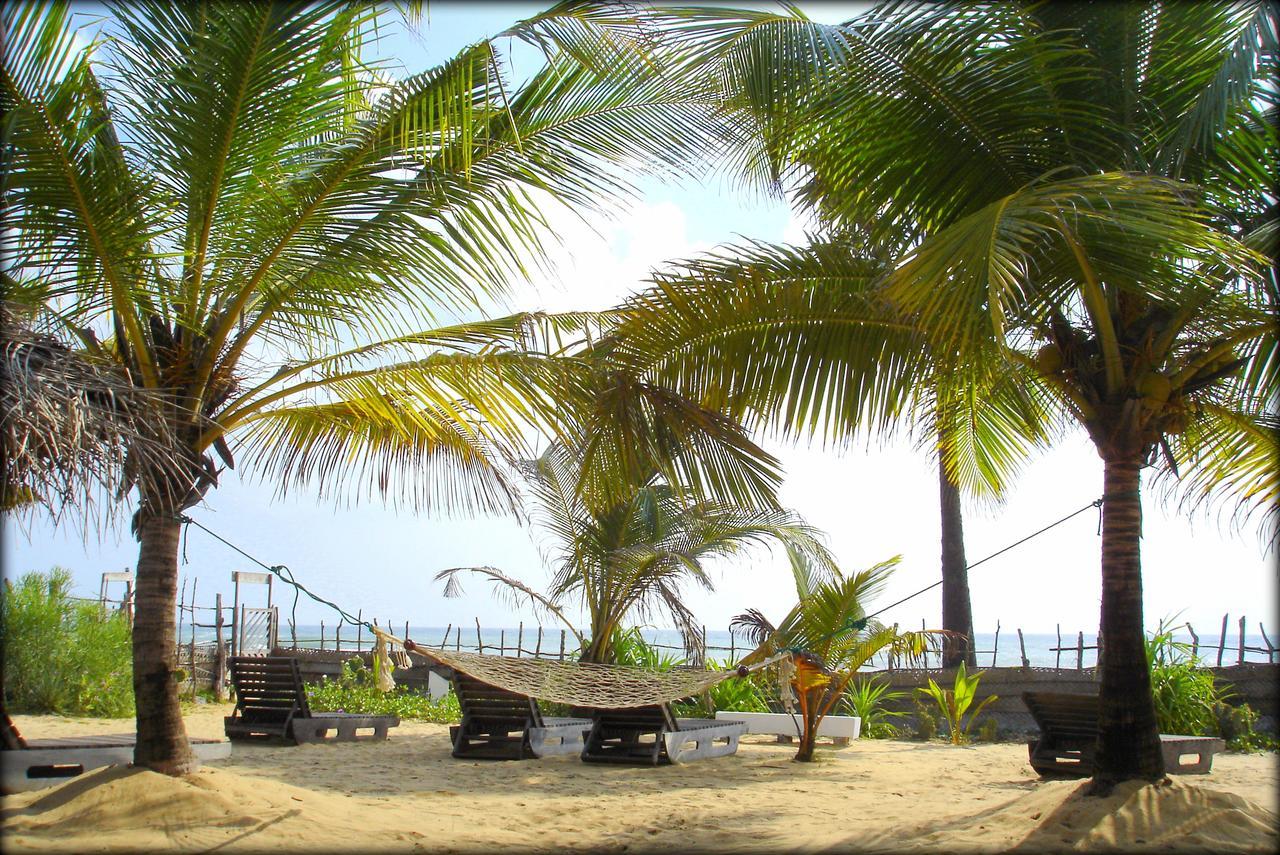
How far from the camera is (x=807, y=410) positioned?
17.3 ft

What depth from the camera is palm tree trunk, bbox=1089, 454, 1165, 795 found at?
4.51 meters

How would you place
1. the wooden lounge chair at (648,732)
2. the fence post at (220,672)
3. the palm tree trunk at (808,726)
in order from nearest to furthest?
the wooden lounge chair at (648,732) < the palm tree trunk at (808,726) < the fence post at (220,672)

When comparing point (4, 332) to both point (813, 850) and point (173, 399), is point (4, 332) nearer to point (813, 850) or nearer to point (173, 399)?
point (173, 399)

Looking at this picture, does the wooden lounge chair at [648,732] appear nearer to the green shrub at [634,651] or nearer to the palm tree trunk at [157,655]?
the green shrub at [634,651]

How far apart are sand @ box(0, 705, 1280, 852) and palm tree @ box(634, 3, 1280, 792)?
0.42 metres

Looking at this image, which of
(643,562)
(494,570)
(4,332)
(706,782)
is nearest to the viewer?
(4,332)

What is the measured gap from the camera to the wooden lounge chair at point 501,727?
7.81 meters

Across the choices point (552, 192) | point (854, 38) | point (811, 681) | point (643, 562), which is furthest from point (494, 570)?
point (854, 38)

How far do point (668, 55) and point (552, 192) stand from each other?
0.79 m

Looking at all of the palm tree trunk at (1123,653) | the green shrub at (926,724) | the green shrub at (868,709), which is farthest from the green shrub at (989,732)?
the palm tree trunk at (1123,653)

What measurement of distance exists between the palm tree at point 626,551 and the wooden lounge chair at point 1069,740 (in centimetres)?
327

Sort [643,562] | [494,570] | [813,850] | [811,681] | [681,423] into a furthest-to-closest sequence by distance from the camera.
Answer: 1. [494,570]
2. [643,562]
3. [811,681]
4. [681,423]
5. [813,850]

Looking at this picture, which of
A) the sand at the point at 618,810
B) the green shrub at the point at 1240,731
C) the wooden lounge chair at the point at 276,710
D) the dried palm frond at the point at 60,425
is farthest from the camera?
the green shrub at the point at 1240,731

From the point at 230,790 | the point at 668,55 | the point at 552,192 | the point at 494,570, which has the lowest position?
the point at 230,790
